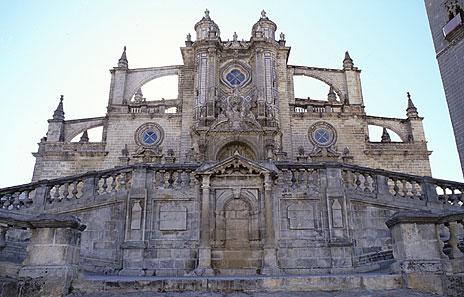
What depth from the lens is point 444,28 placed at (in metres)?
17.8

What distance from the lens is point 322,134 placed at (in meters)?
25.9

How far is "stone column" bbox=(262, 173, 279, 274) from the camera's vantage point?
9.50 metres

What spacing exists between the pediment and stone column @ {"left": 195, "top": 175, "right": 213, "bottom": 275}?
0.23 meters

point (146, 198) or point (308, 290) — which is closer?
point (308, 290)

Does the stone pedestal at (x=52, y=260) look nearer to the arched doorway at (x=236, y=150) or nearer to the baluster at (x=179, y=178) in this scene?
the baluster at (x=179, y=178)

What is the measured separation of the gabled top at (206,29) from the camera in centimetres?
2712

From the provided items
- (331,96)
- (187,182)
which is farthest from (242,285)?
(331,96)

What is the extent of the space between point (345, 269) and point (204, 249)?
11.7 ft

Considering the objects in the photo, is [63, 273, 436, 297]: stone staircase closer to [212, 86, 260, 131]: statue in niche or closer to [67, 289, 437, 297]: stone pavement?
[67, 289, 437, 297]: stone pavement

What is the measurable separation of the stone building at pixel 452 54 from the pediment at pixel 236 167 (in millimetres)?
10232

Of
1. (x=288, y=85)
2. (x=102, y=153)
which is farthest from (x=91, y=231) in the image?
(x=288, y=85)

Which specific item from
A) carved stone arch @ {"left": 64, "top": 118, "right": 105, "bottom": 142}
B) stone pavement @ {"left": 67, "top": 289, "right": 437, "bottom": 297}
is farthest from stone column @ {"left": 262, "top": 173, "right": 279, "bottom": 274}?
carved stone arch @ {"left": 64, "top": 118, "right": 105, "bottom": 142}

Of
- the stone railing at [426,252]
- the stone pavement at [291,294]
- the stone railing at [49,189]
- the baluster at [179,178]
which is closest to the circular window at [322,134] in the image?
the baluster at [179,178]

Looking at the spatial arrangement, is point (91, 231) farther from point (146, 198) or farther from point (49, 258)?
point (49, 258)
